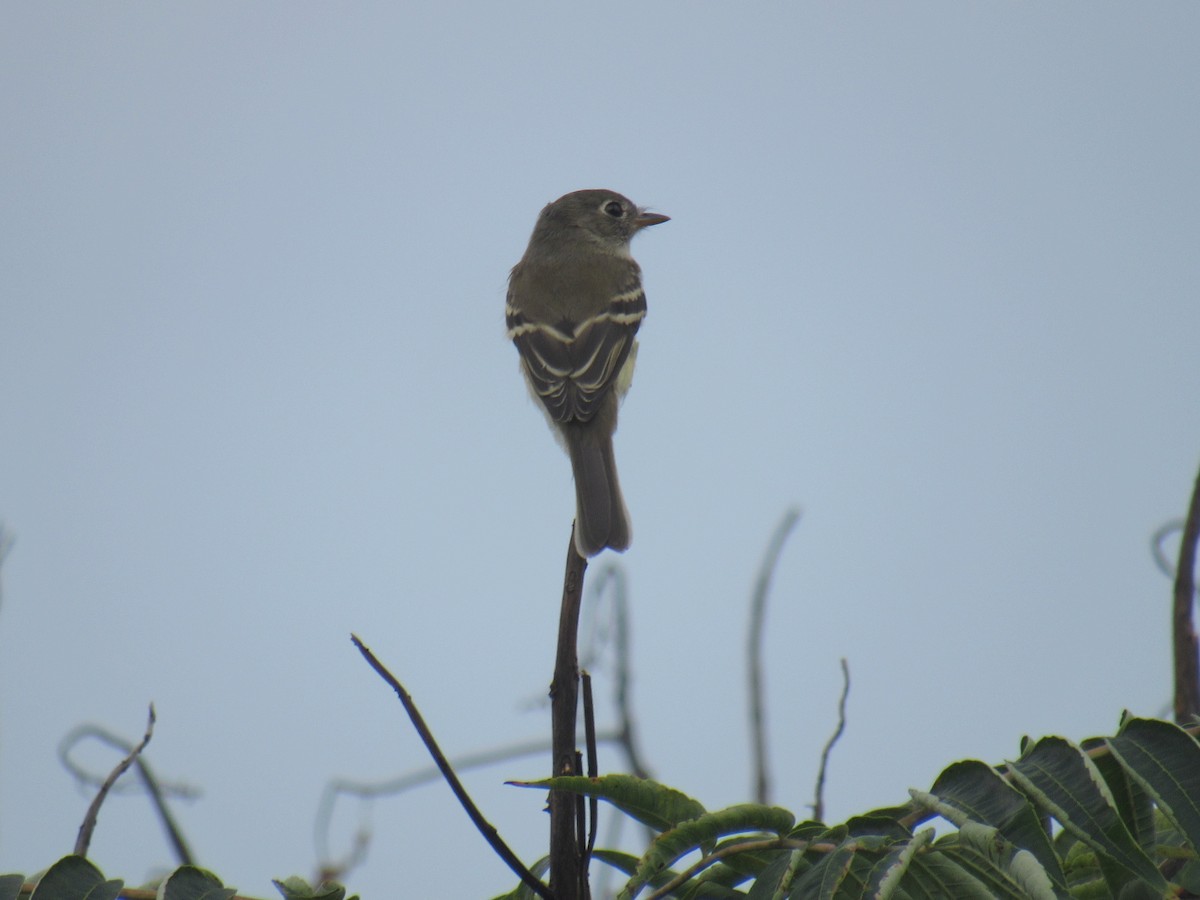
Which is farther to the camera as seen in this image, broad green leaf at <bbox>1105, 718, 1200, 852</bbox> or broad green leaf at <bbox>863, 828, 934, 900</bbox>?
broad green leaf at <bbox>1105, 718, 1200, 852</bbox>

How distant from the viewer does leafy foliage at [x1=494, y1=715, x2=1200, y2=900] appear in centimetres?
159

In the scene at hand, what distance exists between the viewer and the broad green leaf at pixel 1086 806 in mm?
1590

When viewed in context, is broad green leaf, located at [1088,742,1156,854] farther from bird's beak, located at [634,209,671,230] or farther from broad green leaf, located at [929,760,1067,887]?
bird's beak, located at [634,209,671,230]

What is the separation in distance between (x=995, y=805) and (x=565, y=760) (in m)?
0.65

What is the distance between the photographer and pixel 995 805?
1.68 m

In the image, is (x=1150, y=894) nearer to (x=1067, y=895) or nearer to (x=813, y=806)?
(x=1067, y=895)

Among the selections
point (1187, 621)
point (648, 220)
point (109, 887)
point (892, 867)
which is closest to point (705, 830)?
point (892, 867)

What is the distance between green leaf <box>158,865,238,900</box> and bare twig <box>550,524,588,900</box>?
0.47 m

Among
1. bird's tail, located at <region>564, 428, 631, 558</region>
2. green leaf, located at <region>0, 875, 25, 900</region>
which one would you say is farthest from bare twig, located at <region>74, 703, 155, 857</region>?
bird's tail, located at <region>564, 428, 631, 558</region>

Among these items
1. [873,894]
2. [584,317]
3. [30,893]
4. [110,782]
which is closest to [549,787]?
[873,894]

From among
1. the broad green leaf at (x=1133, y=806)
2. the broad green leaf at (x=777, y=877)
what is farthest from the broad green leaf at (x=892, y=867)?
the broad green leaf at (x=1133, y=806)

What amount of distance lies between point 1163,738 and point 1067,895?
272mm

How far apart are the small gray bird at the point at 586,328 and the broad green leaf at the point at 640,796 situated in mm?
2581

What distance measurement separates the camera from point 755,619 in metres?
4.06
